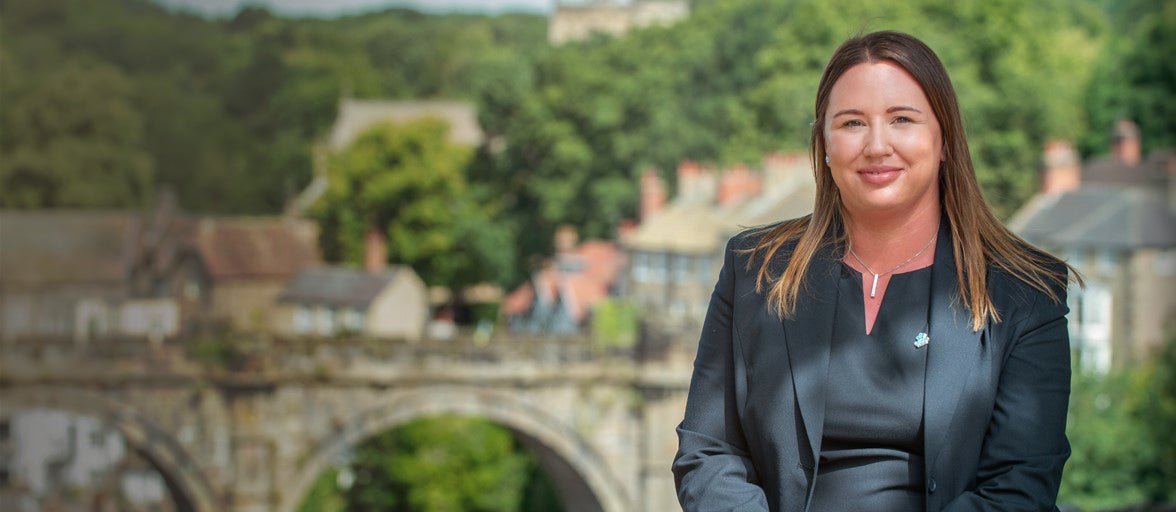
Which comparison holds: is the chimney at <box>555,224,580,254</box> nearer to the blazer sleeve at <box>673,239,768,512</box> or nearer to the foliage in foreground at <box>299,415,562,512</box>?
the foliage in foreground at <box>299,415,562,512</box>

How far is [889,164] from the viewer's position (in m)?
3.06

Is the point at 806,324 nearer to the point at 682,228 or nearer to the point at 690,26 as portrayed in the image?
the point at 682,228

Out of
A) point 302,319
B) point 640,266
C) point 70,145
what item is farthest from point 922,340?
point 70,145

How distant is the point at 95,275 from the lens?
110ft

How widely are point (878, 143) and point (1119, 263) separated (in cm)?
2520

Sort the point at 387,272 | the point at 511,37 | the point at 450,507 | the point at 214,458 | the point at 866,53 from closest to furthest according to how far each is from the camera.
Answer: the point at 866,53 < the point at 214,458 < the point at 450,507 < the point at 387,272 < the point at 511,37

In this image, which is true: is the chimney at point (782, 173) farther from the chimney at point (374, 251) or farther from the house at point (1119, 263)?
the chimney at point (374, 251)

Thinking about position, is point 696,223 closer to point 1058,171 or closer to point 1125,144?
point 1058,171

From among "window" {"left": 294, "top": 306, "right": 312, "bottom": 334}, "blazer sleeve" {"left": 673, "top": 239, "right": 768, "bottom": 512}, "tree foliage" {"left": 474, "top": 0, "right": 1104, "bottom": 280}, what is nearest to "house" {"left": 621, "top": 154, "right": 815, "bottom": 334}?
"tree foliage" {"left": 474, "top": 0, "right": 1104, "bottom": 280}

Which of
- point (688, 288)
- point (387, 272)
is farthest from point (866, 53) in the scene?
point (387, 272)

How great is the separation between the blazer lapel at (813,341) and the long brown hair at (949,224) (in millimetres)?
23

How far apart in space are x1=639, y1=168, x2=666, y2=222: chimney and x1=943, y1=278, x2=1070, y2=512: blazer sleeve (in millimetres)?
31305

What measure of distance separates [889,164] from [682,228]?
29314 millimetres

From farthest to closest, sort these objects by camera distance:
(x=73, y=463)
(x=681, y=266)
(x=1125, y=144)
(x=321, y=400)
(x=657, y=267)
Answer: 1. (x=657, y=267)
2. (x=681, y=266)
3. (x=1125, y=144)
4. (x=73, y=463)
5. (x=321, y=400)
